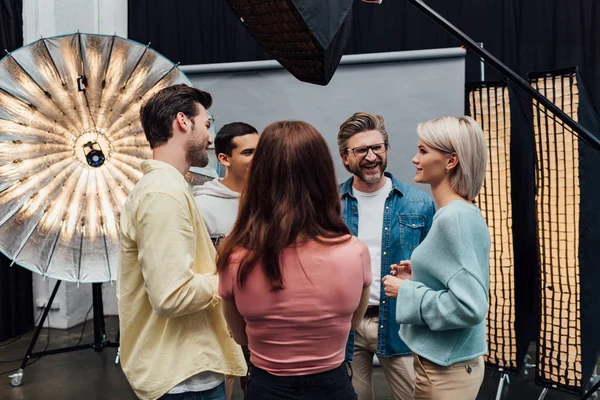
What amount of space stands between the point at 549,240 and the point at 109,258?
7.71 feet

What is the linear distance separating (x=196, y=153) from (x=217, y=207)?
0.84 m

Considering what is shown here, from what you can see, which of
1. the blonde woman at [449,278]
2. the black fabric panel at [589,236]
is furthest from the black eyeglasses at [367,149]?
the black fabric panel at [589,236]

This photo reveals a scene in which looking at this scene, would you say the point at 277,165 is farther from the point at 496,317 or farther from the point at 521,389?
the point at 521,389

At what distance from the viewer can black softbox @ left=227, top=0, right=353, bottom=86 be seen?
2.86 ft

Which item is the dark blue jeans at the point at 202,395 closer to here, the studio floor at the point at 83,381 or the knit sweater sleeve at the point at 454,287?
the knit sweater sleeve at the point at 454,287

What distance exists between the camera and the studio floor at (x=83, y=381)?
3332mm

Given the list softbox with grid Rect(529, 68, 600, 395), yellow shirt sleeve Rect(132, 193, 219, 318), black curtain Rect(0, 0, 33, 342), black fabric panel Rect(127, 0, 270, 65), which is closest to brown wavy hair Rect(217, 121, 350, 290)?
yellow shirt sleeve Rect(132, 193, 219, 318)

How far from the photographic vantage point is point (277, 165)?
4.01 ft

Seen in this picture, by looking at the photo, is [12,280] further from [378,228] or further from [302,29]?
[302,29]

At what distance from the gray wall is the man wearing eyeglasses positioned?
4.56ft

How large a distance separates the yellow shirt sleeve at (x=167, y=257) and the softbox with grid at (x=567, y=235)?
1882 millimetres

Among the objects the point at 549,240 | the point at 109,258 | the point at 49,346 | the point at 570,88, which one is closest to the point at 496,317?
the point at 549,240

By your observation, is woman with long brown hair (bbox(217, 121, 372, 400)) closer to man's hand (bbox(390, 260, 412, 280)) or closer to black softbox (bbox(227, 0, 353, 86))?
black softbox (bbox(227, 0, 353, 86))

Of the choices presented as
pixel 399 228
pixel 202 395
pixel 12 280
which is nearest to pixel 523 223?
pixel 399 228
